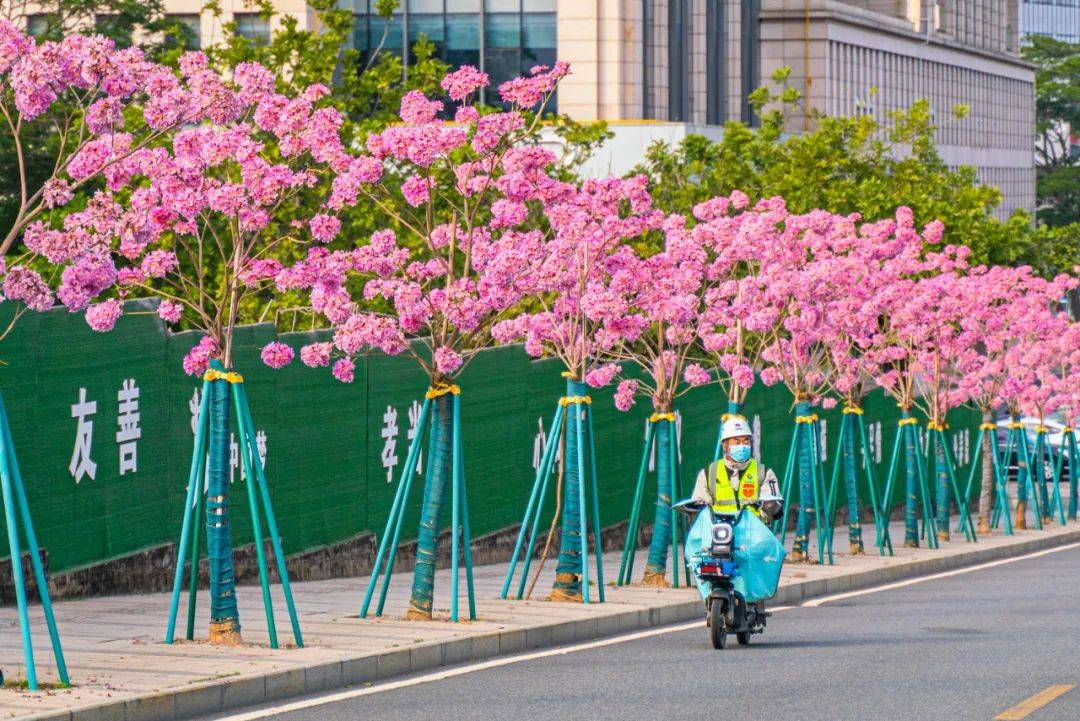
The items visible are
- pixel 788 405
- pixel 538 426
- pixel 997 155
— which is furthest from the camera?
pixel 997 155

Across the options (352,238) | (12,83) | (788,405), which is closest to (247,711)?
(12,83)

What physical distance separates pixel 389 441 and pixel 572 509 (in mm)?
3858

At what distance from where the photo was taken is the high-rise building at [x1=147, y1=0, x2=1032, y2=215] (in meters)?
61.2

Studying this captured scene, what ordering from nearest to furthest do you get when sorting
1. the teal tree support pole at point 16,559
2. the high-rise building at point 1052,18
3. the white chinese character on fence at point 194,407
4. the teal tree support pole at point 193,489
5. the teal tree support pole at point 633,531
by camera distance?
the teal tree support pole at point 16,559 < the teal tree support pole at point 193,489 < the white chinese character on fence at point 194,407 < the teal tree support pole at point 633,531 < the high-rise building at point 1052,18

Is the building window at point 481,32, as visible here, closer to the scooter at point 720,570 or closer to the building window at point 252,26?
the building window at point 252,26

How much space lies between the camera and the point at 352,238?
3400cm

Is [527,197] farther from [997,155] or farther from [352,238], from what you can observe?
[997,155]

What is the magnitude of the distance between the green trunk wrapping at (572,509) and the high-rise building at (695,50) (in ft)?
105

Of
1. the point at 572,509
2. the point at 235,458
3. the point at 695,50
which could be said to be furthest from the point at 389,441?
the point at 695,50

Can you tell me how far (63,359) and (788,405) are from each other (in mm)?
20532

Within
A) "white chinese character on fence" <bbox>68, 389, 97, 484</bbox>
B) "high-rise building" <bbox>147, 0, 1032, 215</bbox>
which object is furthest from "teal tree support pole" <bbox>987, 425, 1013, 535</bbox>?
"white chinese character on fence" <bbox>68, 389, 97, 484</bbox>

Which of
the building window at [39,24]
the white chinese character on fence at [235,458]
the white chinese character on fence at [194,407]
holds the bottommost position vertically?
the white chinese character on fence at [235,458]

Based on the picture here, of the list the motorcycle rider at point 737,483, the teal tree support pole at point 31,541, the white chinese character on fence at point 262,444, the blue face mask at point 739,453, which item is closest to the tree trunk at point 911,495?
the white chinese character on fence at point 262,444

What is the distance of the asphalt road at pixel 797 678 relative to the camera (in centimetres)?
1211
